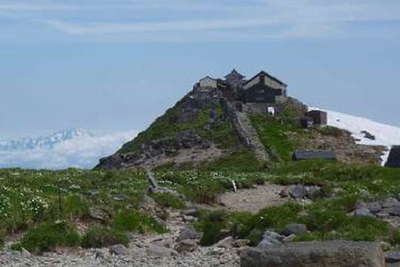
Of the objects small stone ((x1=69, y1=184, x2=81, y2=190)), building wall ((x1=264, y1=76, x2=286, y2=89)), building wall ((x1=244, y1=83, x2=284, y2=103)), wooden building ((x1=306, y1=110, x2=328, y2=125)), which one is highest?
building wall ((x1=264, y1=76, x2=286, y2=89))

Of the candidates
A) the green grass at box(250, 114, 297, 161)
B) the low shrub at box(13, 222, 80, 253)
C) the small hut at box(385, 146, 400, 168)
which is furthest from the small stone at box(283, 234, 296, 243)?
the green grass at box(250, 114, 297, 161)

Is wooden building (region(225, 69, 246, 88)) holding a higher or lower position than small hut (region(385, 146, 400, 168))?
higher

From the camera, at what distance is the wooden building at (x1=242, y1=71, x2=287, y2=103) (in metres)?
115

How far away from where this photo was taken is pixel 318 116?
104 metres

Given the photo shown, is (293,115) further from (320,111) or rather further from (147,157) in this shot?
(147,157)

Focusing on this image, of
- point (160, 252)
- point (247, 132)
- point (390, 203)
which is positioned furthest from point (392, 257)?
point (247, 132)

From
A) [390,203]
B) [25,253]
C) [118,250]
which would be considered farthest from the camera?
[390,203]

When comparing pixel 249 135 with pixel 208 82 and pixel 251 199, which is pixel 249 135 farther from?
pixel 251 199

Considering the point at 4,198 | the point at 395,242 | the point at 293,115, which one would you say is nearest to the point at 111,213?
the point at 4,198

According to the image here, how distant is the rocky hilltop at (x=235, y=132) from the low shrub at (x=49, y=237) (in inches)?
1862

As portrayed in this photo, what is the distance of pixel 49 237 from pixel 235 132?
6616 centimetres

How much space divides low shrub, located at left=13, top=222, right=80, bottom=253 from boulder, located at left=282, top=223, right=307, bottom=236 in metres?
5.50

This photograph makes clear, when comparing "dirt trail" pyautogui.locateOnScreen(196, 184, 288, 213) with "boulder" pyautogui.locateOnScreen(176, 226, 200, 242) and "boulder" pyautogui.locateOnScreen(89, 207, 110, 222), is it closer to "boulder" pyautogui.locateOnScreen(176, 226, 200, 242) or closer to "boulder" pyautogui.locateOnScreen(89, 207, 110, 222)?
"boulder" pyautogui.locateOnScreen(89, 207, 110, 222)

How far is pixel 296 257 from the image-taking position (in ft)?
56.1
